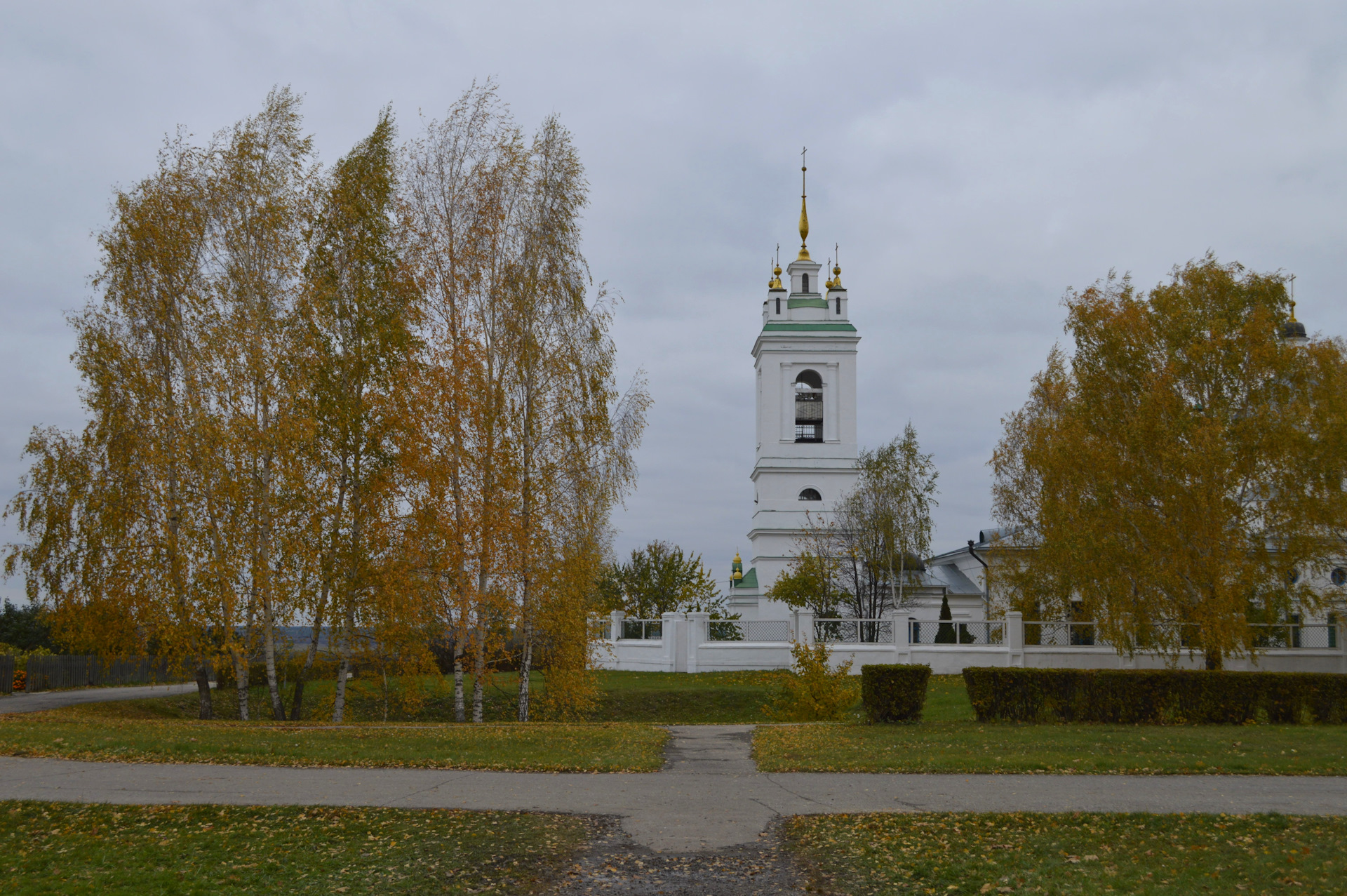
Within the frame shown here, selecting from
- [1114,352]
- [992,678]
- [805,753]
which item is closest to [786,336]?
[1114,352]

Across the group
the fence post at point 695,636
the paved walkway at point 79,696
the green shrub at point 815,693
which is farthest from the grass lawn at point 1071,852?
the fence post at point 695,636

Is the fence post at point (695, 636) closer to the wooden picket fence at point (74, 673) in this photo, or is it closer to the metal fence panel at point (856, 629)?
the metal fence panel at point (856, 629)

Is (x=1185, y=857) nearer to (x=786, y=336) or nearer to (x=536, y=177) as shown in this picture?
(x=536, y=177)

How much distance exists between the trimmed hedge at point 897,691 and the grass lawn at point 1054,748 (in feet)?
1.48

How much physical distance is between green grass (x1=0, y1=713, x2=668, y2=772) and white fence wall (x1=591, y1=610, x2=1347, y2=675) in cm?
1043

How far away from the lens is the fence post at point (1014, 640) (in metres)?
29.3

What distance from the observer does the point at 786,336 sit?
4856cm

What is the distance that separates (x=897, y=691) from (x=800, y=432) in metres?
32.4

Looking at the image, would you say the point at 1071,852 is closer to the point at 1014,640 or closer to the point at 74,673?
the point at 1014,640

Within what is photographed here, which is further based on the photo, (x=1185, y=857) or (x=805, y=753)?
(x=805, y=753)

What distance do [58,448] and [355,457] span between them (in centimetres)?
726

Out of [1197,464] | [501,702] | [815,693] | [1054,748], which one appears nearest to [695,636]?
[501,702]

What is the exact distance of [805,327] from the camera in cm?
4878

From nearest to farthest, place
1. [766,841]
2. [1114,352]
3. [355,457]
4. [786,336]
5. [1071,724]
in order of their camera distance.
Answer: [766,841] < [1071,724] < [355,457] < [1114,352] < [786,336]
